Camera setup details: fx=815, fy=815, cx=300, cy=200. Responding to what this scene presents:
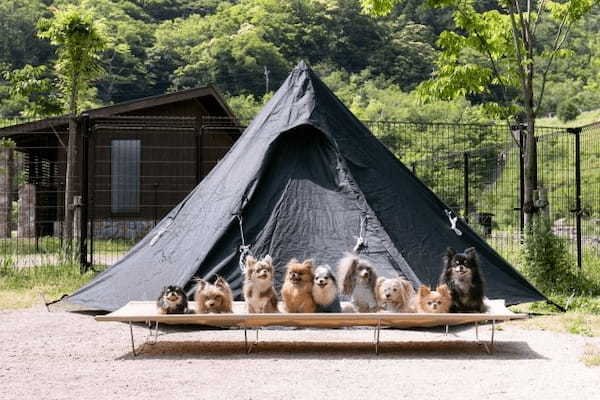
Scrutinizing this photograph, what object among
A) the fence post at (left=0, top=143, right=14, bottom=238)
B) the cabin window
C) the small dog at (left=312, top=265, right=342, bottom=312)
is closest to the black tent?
the small dog at (left=312, top=265, right=342, bottom=312)

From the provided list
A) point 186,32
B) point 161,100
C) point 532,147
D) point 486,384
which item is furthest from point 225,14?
point 486,384

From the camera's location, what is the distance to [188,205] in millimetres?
8508

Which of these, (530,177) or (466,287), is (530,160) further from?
(466,287)

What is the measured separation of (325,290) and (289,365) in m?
0.72

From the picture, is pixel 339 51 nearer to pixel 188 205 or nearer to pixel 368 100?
pixel 368 100

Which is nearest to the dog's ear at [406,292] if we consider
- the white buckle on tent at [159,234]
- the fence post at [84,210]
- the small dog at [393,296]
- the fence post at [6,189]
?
the small dog at [393,296]

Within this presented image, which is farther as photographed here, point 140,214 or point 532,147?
point 140,214

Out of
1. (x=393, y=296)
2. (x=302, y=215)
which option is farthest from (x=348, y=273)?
(x=302, y=215)

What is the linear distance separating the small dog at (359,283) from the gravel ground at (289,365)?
39 cm

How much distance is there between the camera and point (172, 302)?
639cm

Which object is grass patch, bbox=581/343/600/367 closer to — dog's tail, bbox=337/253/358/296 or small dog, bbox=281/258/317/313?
dog's tail, bbox=337/253/358/296

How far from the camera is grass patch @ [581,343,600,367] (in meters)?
5.96

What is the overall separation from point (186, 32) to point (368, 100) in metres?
25.0

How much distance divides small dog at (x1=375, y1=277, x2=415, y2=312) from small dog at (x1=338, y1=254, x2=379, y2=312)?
0.05 meters
